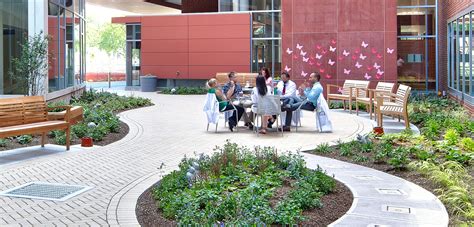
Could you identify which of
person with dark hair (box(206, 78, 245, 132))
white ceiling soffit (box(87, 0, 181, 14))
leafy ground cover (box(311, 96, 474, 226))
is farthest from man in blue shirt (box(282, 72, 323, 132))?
white ceiling soffit (box(87, 0, 181, 14))

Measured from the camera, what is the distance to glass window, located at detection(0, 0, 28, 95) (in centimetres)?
1449

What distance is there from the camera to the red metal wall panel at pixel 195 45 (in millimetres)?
28906

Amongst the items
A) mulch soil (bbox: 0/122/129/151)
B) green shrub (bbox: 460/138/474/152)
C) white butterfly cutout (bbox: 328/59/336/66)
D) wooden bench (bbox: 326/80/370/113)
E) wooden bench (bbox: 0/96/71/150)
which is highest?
white butterfly cutout (bbox: 328/59/336/66)

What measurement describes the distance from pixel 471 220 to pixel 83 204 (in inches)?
155

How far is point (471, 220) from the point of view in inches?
206

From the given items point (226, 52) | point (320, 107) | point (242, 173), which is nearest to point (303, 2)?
point (226, 52)

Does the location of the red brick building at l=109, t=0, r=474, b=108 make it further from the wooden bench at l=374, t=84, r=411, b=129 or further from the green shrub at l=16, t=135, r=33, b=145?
the green shrub at l=16, t=135, r=33, b=145

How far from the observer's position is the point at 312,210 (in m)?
5.62

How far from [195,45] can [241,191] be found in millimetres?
24618

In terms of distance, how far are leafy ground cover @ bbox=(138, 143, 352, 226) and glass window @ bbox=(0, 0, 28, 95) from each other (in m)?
8.94

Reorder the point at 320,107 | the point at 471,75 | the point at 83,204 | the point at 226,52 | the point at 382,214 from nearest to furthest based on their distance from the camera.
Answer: the point at 382,214 → the point at 83,204 → the point at 320,107 → the point at 471,75 → the point at 226,52

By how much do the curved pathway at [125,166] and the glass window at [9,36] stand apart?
3206 mm

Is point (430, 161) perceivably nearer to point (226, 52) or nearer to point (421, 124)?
point (421, 124)

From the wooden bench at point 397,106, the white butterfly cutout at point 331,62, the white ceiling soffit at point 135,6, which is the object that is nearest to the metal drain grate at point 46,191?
the wooden bench at point 397,106
